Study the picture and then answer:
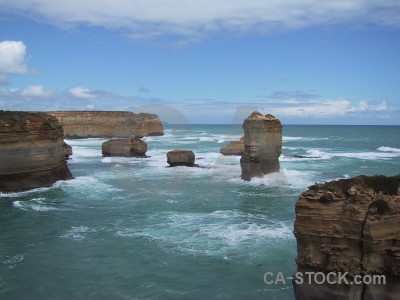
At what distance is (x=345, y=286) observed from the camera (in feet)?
24.4

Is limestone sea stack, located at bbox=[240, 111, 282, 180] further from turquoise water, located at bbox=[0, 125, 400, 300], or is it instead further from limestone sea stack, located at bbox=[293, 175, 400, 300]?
limestone sea stack, located at bbox=[293, 175, 400, 300]

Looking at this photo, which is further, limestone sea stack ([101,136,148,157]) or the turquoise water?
limestone sea stack ([101,136,148,157])

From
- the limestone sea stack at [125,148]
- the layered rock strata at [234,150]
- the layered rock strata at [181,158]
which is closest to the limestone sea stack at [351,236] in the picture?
the layered rock strata at [181,158]

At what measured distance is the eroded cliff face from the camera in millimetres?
76438

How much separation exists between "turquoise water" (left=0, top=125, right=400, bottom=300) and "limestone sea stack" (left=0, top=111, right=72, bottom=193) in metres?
0.95

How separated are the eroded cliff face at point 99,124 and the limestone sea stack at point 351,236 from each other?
237 ft

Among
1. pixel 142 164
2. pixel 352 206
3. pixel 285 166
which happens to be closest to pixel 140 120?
pixel 142 164

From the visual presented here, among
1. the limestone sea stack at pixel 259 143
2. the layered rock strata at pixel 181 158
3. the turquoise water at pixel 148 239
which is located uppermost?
the limestone sea stack at pixel 259 143

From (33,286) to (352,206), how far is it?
326 inches

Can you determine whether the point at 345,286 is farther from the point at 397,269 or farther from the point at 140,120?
the point at 140,120

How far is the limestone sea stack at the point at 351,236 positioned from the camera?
7.33 m

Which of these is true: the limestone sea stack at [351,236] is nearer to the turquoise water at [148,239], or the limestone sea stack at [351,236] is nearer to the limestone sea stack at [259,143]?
the turquoise water at [148,239]

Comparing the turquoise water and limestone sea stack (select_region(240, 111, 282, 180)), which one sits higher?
limestone sea stack (select_region(240, 111, 282, 180))

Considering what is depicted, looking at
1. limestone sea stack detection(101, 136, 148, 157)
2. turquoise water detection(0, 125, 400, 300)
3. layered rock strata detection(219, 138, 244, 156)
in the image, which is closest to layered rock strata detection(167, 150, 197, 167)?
turquoise water detection(0, 125, 400, 300)
